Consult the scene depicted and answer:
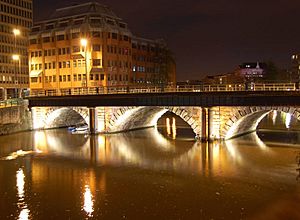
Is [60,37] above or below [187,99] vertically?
above

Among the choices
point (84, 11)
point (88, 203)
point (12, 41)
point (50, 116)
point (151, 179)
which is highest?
point (84, 11)

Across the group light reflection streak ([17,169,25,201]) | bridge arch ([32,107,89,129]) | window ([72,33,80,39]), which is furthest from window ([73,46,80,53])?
light reflection streak ([17,169,25,201])

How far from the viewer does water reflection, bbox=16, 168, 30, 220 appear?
25344 mm

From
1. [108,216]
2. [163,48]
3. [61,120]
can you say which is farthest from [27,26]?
[108,216]

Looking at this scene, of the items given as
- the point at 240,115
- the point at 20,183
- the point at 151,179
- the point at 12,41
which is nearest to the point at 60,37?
the point at 12,41

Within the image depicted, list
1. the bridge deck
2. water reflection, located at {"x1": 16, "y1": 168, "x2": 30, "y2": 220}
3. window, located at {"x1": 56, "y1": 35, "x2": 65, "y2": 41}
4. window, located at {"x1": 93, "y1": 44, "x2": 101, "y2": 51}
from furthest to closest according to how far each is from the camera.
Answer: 1. window, located at {"x1": 56, "y1": 35, "x2": 65, "y2": 41}
2. window, located at {"x1": 93, "y1": 44, "x2": 101, "y2": 51}
3. the bridge deck
4. water reflection, located at {"x1": 16, "y1": 168, "x2": 30, "y2": 220}

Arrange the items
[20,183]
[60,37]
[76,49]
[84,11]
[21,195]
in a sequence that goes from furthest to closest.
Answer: [84,11] < [60,37] < [76,49] < [20,183] < [21,195]

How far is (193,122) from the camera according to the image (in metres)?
52.9

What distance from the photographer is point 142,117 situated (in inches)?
2766

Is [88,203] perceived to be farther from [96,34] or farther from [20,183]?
[96,34]

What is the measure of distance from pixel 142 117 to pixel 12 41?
76.1 meters

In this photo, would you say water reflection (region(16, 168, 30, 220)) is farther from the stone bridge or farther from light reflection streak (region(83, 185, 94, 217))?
the stone bridge

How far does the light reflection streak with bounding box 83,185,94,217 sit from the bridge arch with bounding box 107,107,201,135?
82.0ft

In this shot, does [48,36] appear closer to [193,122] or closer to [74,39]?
[74,39]
